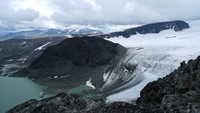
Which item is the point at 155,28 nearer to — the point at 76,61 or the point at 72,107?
the point at 76,61

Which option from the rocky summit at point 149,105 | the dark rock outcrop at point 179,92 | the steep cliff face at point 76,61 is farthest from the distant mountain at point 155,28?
the rocky summit at point 149,105

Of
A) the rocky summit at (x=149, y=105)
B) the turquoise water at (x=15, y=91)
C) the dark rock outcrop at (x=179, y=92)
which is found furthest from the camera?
the turquoise water at (x=15, y=91)

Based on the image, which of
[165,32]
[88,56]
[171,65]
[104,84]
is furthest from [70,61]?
[165,32]

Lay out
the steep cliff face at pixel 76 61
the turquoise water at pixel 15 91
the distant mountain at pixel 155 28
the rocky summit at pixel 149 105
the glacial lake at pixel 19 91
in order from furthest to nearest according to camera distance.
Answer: the distant mountain at pixel 155 28 → the steep cliff face at pixel 76 61 → the glacial lake at pixel 19 91 → the turquoise water at pixel 15 91 → the rocky summit at pixel 149 105

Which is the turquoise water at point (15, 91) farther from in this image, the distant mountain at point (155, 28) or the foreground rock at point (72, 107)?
the distant mountain at point (155, 28)

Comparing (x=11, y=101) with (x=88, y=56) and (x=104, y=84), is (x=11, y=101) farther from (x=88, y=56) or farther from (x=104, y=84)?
Answer: (x=88, y=56)
